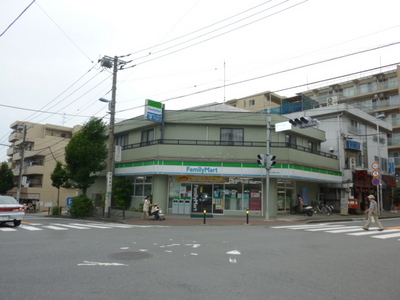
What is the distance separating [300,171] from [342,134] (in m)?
9.18

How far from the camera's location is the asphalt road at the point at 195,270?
4.98m

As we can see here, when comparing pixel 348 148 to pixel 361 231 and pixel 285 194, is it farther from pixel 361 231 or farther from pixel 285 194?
pixel 361 231

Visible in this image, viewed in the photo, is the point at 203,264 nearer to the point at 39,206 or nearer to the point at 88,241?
the point at 88,241

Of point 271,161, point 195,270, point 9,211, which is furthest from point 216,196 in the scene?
point 195,270

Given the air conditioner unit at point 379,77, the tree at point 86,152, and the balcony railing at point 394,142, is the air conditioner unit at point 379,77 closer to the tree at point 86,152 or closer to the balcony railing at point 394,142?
the balcony railing at point 394,142

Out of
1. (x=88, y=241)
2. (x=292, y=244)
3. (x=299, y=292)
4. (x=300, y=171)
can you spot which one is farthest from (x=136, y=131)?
(x=299, y=292)

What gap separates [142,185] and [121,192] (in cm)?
175

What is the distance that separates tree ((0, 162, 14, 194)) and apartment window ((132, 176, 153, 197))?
3415cm

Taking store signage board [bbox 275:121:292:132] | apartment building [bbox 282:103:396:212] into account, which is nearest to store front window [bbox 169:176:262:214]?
store signage board [bbox 275:121:292:132]

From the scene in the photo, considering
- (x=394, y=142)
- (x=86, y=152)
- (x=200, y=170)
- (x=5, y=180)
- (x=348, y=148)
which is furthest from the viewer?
(x=5, y=180)

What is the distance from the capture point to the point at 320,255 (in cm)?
816

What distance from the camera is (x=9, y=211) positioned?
572 inches

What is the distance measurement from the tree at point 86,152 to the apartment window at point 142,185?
3.43 metres

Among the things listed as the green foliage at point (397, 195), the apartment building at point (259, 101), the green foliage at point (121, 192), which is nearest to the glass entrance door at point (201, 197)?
the green foliage at point (121, 192)
